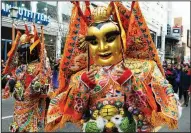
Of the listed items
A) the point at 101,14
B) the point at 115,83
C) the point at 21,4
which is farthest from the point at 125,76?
the point at 21,4

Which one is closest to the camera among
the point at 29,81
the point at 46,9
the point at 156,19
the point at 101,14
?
the point at 101,14

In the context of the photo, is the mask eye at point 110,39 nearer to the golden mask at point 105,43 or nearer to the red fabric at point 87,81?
the golden mask at point 105,43

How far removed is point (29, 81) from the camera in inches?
194

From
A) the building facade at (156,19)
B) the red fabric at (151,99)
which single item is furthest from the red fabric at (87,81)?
the building facade at (156,19)

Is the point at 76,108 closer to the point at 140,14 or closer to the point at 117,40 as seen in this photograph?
the point at 117,40

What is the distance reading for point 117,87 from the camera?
9.99 ft

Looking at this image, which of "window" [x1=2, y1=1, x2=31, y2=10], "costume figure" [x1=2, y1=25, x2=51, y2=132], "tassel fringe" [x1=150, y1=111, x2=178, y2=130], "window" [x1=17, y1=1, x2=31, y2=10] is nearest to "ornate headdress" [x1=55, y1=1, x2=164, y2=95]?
"tassel fringe" [x1=150, y1=111, x2=178, y2=130]

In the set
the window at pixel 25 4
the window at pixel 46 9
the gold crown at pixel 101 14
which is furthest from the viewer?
the window at pixel 46 9

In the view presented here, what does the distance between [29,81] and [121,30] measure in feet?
6.94

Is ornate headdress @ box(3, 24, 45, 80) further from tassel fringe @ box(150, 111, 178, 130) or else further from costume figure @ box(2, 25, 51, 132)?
tassel fringe @ box(150, 111, 178, 130)

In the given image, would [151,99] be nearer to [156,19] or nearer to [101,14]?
[101,14]

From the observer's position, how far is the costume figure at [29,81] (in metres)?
4.93

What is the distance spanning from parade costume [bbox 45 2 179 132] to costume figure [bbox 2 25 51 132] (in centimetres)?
160

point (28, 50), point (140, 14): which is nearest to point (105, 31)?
point (140, 14)
